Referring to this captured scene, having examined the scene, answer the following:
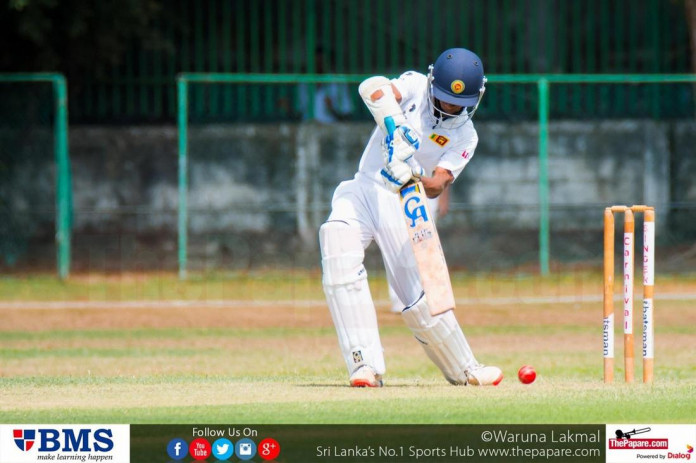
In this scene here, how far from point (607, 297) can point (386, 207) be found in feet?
4.57

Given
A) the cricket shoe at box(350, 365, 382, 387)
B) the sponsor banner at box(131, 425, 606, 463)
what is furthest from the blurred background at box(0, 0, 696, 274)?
the sponsor banner at box(131, 425, 606, 463)

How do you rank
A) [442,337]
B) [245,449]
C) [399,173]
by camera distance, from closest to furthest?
[245,449]
[399,173]
[442,337]

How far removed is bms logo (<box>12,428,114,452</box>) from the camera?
20.7 feet

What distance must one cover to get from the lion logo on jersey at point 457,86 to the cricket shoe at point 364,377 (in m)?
1.69

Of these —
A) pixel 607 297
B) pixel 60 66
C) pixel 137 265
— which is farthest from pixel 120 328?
pixel 607 297

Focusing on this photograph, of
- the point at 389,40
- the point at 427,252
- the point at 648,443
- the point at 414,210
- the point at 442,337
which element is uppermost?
the point at 389,40

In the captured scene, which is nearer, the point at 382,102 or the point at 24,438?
the point at 24,438

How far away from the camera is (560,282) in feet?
56.5

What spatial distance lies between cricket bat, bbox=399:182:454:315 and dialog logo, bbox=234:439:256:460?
6.40ft

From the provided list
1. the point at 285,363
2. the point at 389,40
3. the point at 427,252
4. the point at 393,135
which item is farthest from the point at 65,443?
the point at 389,40

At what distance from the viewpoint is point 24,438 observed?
6371 mm

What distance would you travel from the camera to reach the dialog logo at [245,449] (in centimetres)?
620

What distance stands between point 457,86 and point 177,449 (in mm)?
2914

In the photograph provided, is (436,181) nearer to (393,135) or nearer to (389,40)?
(393,135)
